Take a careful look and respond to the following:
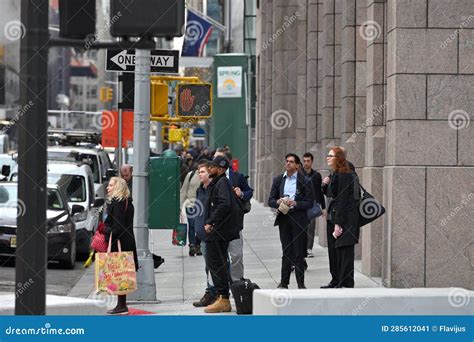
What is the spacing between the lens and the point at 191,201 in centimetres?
2267

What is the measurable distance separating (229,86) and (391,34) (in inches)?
1440

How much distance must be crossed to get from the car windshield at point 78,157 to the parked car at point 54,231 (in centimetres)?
650

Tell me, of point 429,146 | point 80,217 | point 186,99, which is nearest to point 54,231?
point 80,217

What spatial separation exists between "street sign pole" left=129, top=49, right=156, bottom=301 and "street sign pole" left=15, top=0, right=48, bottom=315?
7.76 meters

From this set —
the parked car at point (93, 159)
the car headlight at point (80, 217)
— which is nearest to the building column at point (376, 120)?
the car headlight at point (80, 217)

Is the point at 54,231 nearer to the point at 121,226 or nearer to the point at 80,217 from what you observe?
the point at 80,217

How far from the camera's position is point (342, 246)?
1592cm

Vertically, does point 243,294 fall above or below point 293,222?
below

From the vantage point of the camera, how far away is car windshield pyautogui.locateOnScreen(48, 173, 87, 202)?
24.6 meters

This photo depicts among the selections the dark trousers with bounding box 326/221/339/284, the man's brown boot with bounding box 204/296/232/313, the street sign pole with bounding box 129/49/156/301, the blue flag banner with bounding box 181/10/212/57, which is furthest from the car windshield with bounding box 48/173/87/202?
the blue flag banner with bounding box 181/10/212/57

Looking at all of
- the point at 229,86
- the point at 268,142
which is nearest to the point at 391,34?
the point at 268,142

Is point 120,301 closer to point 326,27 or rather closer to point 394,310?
point 394,310

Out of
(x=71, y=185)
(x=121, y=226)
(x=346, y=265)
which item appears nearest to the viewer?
(x=121, y=226)

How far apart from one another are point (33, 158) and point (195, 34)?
4287 centimetres
